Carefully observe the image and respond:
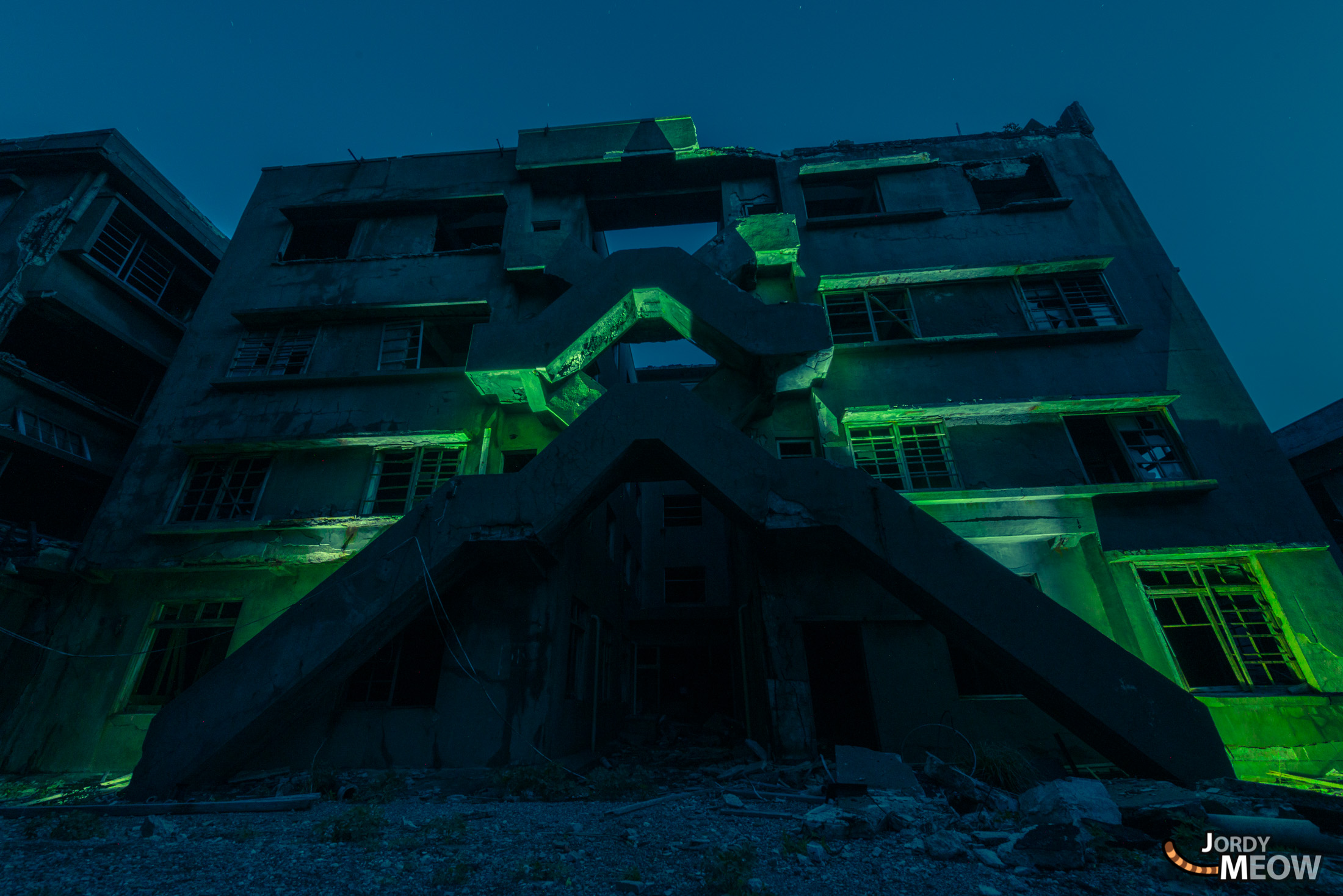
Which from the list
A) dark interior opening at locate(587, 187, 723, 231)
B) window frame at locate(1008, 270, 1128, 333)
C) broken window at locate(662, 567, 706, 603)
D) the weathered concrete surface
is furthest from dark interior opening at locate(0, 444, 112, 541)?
window frame at locate(1008, 270, 1128, 333)

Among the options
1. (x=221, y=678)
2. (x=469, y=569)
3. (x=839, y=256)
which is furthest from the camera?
(x=839, y=256)

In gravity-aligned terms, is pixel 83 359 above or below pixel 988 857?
above

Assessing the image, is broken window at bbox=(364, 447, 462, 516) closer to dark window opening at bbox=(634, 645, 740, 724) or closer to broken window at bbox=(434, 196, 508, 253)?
broken window at bbox=(434, 196, 508, 253)

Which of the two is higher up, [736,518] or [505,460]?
[505,460]

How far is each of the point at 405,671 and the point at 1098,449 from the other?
1559 cm

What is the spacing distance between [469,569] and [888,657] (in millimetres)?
7505

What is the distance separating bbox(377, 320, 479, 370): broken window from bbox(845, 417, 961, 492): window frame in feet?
31.2

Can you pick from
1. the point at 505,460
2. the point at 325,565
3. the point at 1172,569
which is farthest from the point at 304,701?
the point at 1172,569

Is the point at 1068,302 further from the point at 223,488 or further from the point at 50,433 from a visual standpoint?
the point at 50,433

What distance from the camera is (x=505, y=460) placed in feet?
40.4

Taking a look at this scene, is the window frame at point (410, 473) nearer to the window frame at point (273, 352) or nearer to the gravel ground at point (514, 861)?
the window frame at point (273, 352)

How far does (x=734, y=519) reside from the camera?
870 centimetres

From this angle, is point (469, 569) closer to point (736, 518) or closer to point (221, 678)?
point (221, 678)

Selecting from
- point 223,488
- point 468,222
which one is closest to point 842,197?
point 468,222
